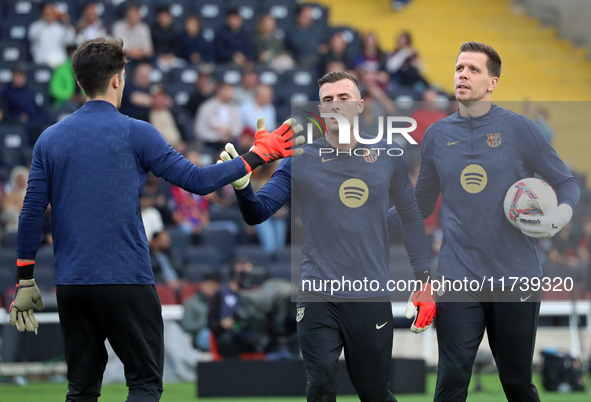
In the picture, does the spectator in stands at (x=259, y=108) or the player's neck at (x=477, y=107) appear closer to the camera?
the player's neck at (x=477, y=107)

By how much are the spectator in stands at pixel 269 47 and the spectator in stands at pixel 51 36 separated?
300 cm

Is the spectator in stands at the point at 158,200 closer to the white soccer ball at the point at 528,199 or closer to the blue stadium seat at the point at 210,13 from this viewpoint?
the blue stadium seat at the point at 210,13

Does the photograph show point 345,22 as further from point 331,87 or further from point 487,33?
point 331,87

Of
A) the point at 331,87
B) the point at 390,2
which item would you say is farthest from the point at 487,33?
the point at 331,87

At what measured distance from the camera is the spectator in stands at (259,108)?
45.4 feet

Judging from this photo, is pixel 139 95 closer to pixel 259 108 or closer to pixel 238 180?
pixel 259 108

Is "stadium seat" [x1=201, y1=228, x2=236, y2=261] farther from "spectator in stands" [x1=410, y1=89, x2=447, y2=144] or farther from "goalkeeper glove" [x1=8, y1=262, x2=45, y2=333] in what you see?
"goalkeeper glove" [x1=8, y1=262, x2=45, y2=333]

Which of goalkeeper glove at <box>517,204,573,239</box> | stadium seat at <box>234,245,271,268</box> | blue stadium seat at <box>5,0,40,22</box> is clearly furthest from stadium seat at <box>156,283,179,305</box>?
goalkeeper glove at <box>517,204,573,239</box>

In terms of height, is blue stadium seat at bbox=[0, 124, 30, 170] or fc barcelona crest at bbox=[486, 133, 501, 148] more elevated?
blue stadium seat at bbox=[0, 124, 30, 170]

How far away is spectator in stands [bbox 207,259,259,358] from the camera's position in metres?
10.8

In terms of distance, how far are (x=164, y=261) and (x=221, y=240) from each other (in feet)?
3.22

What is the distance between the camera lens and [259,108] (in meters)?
14.0

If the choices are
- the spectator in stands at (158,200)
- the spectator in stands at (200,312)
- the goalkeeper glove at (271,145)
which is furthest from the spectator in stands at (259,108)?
the goalkeeper glove at (271,145)

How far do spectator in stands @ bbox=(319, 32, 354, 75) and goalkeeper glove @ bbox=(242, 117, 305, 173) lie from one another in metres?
10.1
